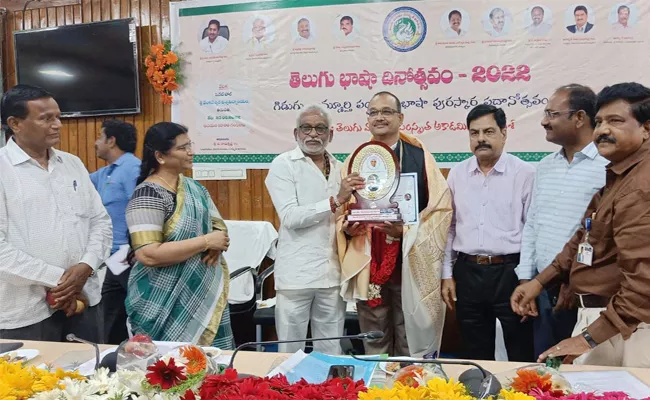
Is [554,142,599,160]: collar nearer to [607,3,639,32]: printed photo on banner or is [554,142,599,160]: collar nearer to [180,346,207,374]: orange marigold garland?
[607,3,639,32]: printed photo on banner

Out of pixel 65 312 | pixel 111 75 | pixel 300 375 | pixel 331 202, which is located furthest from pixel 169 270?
pixel 111 75

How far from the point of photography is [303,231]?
2.68 metres

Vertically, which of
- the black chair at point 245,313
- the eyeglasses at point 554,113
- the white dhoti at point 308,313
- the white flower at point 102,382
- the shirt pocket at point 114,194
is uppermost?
the eyeglasses at point 554,113

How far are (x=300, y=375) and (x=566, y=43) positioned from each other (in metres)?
3.21

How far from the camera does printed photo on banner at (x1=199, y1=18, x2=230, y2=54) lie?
4273 mm

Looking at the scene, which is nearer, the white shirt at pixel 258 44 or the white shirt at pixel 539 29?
the white shirt at pixel 539 29

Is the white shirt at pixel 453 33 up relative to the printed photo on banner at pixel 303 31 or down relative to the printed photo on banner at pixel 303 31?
down

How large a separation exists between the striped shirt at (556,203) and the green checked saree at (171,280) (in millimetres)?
1488

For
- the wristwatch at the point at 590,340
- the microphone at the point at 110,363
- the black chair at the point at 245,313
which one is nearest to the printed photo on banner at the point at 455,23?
the black chair at the point at 245,313

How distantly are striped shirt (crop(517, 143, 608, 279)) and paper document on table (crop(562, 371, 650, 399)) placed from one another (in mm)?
938

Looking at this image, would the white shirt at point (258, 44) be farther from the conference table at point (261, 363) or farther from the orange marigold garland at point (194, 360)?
the orange marigold garland at point (194, 360)

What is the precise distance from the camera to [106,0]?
458 centimetres

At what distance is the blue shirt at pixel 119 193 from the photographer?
3.60m

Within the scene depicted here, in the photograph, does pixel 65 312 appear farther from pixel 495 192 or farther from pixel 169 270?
pixel 495 192
